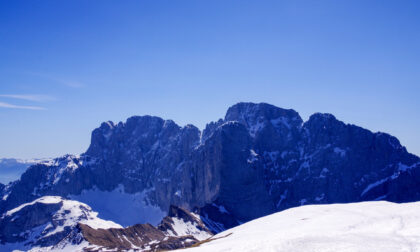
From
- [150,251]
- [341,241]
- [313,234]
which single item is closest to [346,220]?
[313,234]

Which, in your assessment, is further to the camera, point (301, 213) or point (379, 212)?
point (301, 213)

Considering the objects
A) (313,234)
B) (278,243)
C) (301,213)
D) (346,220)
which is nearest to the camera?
(278,243)

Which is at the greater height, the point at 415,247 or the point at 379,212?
the point at 379,212

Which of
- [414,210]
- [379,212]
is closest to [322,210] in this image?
[379,212]

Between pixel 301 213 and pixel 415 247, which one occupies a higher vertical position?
pixel 301 213

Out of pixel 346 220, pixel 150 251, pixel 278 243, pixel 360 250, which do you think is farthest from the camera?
pixel 150 251

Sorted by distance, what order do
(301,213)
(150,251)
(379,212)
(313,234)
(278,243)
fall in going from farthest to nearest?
(150,251)
(301,213)
(379,212)
(313,234)
(278,243)

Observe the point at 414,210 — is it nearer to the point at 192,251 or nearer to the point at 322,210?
the point at 322,210

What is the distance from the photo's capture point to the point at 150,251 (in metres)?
190

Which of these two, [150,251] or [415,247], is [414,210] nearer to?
[415,247]

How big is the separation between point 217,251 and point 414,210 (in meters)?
46.3

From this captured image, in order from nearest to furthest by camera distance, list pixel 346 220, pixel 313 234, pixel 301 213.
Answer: pixel 313 234
pixel 346 220
pixel 301 213

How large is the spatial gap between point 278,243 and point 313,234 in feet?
29.5

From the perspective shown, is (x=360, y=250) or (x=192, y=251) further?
(x=192, y=251)
